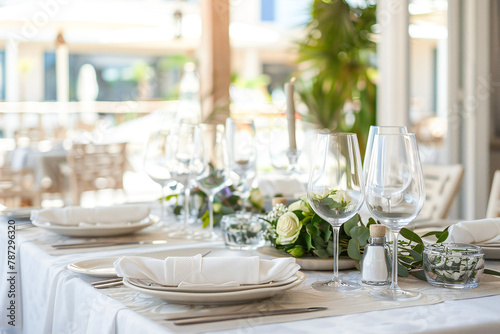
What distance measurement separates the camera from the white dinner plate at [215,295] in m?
0.79

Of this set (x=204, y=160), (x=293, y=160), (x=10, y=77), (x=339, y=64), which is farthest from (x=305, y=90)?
(x=10, y=77)

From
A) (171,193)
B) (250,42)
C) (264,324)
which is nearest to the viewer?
(264,324)

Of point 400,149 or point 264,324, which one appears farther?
point 400,149

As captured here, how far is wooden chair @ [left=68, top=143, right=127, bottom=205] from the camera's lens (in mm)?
4758

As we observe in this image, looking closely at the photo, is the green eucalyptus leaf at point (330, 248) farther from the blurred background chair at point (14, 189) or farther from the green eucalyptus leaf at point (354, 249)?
the blurred background chair at point (14, 189)

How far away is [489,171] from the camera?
3.53 meters

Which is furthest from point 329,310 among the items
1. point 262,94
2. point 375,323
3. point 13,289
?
point 262,94

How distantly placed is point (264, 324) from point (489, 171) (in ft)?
10.1

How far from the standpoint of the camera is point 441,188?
82.7 inches

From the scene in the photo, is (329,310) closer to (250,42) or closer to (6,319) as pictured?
(6,319)

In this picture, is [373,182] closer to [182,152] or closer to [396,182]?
[396,182]

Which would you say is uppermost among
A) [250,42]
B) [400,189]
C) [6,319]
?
[250,42]

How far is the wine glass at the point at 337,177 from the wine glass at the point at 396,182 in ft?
0.10

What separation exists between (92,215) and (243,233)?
1.24ft
